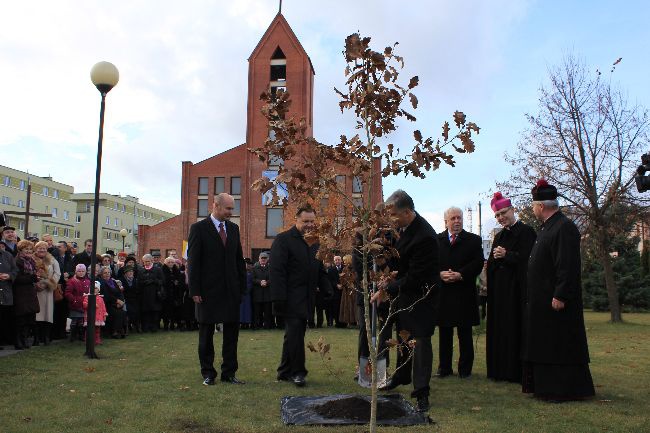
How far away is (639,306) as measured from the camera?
2877cm

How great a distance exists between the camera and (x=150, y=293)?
50.3 feet

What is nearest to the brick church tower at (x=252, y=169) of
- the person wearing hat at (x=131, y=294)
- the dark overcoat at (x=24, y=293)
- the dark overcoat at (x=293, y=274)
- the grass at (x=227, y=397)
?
the person wearing hat at (x=131, y=294)

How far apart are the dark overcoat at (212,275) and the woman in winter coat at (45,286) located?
554 centimetres

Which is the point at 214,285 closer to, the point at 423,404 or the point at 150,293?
the point at 423,404

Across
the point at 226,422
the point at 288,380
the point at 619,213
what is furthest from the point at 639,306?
the point at 226,422

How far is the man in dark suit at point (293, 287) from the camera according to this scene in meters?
7.37

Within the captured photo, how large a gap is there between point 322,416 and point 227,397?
141cm

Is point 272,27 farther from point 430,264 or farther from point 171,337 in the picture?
point 430,264

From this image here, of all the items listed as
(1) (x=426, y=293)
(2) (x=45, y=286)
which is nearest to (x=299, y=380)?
(1) (x=426, y=293)

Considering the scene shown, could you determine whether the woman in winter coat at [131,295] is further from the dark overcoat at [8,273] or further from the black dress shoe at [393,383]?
the black dress shoe at [393,383]

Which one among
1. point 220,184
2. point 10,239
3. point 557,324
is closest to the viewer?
point 557,324

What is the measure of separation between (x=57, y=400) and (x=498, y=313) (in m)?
Result: 5.38

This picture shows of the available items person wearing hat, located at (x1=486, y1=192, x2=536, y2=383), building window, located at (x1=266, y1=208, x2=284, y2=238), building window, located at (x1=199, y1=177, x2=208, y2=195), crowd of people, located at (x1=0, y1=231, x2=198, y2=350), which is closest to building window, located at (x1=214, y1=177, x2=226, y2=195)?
building window, located at (x1=199, y1=177, x2=208, y2=195)

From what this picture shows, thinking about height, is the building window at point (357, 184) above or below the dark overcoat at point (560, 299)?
above
